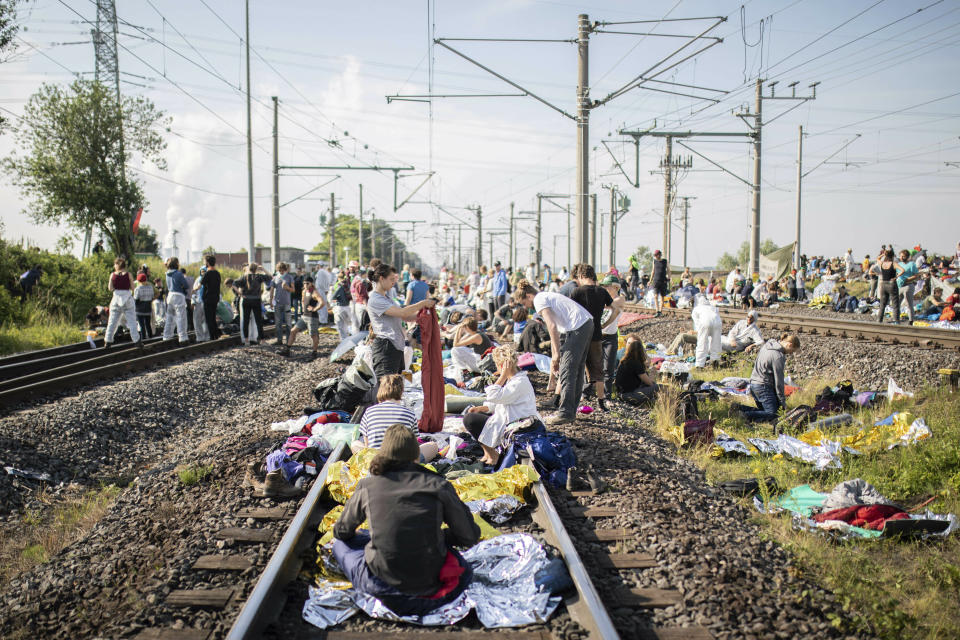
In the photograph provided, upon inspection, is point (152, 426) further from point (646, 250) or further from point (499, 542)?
point (646, 250)

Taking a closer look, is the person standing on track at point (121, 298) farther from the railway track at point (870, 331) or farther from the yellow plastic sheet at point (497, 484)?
the railway track at point (870, 331)

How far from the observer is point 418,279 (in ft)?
44.5

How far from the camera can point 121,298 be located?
15.0m

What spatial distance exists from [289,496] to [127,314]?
11450 mm

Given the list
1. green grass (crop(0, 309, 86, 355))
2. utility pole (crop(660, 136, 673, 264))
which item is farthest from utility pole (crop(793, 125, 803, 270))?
green grass (crop(0, 309, 86, 355))

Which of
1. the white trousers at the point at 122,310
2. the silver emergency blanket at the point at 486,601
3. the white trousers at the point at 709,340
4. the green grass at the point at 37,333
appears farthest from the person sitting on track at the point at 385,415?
the green grass at the point at 37,333

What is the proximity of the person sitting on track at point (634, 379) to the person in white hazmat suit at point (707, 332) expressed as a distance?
393 centimetres

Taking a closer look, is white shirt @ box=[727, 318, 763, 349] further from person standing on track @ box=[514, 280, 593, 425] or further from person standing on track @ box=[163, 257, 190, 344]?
person standing on track @ box=[163, 257, 190, 344]

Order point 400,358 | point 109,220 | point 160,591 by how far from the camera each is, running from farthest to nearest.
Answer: point 109,220 → point 400,358 → point 160,591

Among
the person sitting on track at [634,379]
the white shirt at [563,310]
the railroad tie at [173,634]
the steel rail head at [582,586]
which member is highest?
the white shirt at [563,310]

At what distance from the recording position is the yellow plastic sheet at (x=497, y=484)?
5574mm

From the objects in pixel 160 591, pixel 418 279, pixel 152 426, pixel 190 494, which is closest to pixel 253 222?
pixel 418 279

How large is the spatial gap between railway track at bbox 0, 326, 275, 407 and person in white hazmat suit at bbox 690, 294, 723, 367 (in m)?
11.4

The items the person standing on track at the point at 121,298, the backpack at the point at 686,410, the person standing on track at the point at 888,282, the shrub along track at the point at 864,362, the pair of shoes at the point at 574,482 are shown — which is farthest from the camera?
the person standing on track at the point at 888,282
